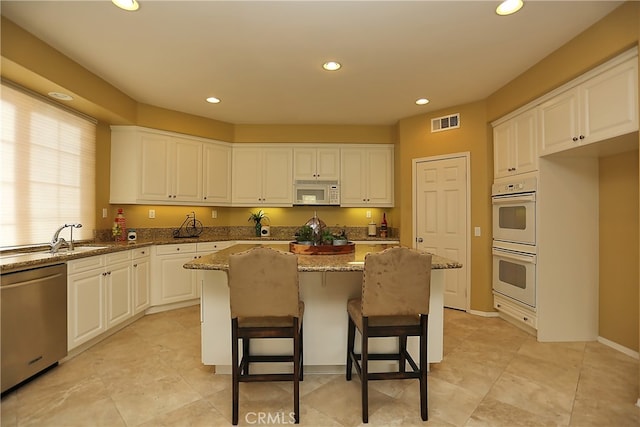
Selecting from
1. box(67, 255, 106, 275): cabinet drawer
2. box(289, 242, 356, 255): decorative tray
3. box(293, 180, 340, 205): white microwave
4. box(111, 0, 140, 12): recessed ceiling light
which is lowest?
box(67, 255, 106, 275): cabinet drawer

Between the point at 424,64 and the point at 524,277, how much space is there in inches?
91.5

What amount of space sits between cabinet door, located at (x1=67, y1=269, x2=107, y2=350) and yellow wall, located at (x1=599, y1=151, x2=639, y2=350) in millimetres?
4722

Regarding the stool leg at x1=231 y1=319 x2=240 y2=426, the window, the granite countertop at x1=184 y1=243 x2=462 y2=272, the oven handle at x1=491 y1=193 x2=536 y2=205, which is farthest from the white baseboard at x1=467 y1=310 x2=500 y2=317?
the window

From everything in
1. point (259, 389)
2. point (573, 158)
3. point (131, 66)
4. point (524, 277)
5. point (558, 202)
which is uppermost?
point (131, 66)

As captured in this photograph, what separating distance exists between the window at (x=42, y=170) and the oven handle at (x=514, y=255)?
4677mm

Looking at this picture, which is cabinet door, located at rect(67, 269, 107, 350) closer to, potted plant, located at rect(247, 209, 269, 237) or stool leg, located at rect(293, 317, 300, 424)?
stool leg, located at rect(293, 317, 300, 424)

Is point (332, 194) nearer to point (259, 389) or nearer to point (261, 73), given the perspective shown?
point (261, 73)

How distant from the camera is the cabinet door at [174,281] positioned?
3853 mm

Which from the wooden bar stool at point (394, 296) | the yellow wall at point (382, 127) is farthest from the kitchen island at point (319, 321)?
the yellow wall at point (382, 127)

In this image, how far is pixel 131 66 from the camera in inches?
117

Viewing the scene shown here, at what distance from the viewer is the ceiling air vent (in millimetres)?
3979

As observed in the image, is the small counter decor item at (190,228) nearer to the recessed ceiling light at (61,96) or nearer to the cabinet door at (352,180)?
the recessed ceiling light at (61,96)

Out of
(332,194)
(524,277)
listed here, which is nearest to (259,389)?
(524,277)

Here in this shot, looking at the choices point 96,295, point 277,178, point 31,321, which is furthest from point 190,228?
point 31,321
